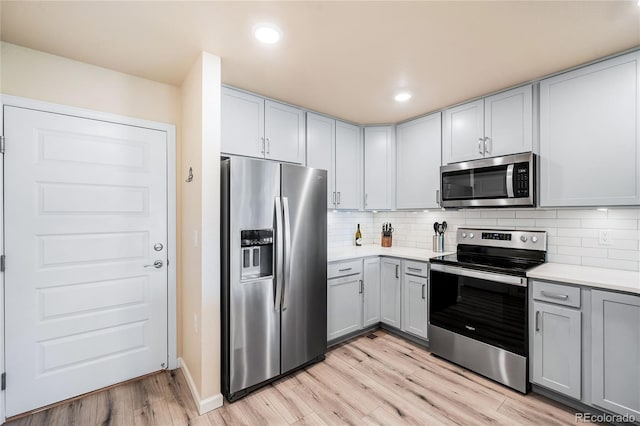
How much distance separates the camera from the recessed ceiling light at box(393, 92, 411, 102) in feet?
8.65

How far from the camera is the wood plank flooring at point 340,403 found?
72.9 inches

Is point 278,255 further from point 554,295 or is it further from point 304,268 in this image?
point 554,295

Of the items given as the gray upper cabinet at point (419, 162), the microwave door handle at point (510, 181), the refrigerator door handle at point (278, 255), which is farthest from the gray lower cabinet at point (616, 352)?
the refrigerator door handle at point (278, 255)

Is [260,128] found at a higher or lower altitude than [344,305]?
higher

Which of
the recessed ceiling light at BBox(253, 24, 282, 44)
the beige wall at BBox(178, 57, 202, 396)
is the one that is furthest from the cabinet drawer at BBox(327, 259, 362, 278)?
the recessed ceiling light at BBox(253, 24, 282, 44)

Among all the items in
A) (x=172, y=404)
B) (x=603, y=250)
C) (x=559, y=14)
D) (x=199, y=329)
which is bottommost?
(x=172, y=404)

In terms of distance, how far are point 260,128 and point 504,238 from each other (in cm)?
257

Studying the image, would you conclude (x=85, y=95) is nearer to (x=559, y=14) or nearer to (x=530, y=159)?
(x=559, y=14)

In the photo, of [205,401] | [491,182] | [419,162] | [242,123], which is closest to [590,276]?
[491,182]

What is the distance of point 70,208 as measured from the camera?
2.05 meters

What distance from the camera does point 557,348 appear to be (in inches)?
77.2

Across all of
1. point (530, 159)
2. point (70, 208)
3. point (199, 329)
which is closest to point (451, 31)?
point (530, 159)

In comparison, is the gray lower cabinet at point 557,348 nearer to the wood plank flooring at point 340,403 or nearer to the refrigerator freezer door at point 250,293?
the wood plank flooring at point 340,403

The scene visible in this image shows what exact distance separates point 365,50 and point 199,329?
2279 mm
